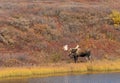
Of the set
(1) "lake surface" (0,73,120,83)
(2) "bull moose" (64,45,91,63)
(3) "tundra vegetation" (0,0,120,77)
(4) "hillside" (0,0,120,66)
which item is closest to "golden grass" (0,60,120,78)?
(3) "tundra vegetation" (0,0,120,77)

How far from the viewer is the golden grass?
42125 millimetres

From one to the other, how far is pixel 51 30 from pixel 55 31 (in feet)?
1.78

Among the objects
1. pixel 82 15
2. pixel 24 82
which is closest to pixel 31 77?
pixel 24 82

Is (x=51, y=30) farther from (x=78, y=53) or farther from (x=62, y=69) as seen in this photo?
(x=62, y=69)

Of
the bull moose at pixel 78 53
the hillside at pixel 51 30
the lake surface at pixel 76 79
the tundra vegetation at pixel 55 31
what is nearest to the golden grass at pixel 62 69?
the tundra vegetation at pixel 55 31

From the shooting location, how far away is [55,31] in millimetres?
58406

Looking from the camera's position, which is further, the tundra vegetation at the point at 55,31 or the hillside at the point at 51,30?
the hillside at the point at 51,30

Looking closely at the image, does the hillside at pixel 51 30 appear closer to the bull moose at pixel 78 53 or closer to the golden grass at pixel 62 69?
the bull moose at pixel 78 53

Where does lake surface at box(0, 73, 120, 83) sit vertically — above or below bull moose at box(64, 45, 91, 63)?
above

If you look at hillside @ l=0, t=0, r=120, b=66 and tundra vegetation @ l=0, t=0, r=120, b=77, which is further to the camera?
hillside @ l=0, t=0, r=120, b=66

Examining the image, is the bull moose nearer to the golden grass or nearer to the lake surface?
the golden grass

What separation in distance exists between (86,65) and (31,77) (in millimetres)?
6806

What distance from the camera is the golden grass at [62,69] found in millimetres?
42125

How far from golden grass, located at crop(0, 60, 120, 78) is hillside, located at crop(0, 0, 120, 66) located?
3.21m
